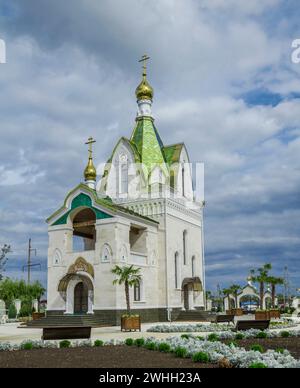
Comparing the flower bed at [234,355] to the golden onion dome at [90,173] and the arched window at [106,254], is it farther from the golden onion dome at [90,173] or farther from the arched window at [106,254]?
the golden onion dome at [90,173]

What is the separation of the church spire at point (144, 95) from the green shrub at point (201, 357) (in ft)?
98.2

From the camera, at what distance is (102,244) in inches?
1176

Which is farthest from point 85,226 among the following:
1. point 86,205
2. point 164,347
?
point 164,347

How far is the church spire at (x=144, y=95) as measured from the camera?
39.6m

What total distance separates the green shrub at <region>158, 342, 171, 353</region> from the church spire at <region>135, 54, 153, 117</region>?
92.0ft

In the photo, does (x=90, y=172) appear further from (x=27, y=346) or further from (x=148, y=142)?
(x=27, y=346)

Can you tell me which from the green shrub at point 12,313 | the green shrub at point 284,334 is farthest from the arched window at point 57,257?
the green shrub at point 284,334

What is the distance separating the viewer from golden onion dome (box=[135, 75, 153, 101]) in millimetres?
39781

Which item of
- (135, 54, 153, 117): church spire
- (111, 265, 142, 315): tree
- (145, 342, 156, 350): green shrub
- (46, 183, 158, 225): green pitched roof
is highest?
(135, 54, 153, 117): church spire

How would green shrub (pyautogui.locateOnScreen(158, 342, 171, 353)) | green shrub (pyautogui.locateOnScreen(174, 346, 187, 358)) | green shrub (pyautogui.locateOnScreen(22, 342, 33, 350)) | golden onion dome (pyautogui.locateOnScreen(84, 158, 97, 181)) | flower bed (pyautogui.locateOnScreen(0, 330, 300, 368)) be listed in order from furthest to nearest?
golden onion dome (pyautogui.locateOnScreen(84, 158, 97, 181)) < green shrub (pyautogui.locateOnScreen(22, 342, 33, 350)) < green shrub (pyautogui.locateOnScreen(158, 342, 171, 353)) < green shrub (pyautogui.locateOnScreen(174, 346, 187, 358)) < flower bed (pyautogui.locateOnScreen(0, 330, 300, 368))

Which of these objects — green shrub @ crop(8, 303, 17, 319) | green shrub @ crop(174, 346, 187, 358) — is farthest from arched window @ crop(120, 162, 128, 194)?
green shrub @ crop(174, 346, 187, 358)

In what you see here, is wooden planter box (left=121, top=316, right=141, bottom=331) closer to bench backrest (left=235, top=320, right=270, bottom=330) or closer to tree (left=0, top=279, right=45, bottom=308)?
bench backrest (left=235, top=320, right=270, bottom=330)

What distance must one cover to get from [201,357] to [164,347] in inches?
88.5

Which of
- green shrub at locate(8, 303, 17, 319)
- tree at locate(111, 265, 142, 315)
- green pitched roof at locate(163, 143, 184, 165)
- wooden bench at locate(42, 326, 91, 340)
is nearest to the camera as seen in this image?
wooden bench at locate(42, 326, 91, 340)
